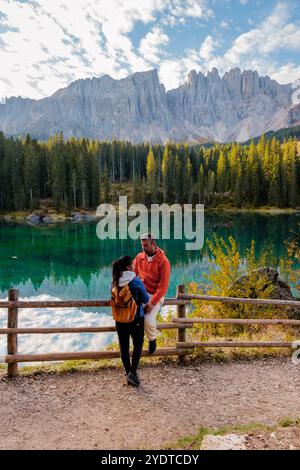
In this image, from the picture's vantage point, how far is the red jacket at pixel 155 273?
7582mm

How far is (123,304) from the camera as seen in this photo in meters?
7.05

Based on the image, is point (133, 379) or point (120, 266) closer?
point (120, 266)

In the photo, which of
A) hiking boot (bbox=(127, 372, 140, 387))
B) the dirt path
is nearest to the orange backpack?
hiking boot (bbox=(127, 372, 140, 387))

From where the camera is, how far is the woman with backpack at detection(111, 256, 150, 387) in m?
6.99

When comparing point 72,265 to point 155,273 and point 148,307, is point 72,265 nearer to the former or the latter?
point 155,273

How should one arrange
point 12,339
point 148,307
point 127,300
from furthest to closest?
point 12,339
point 148,307
point 127,300

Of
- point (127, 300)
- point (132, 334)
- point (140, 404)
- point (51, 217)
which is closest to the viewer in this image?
point (127, 300)

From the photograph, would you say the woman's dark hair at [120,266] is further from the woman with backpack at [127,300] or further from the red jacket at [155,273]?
the red jacket at [155,273]

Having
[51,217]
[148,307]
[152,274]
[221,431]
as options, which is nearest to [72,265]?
[152,274]

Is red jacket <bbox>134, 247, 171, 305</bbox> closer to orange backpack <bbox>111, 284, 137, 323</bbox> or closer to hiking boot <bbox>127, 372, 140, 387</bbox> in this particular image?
orange backpack <bbox>111, 284, 137, 323</bbox>

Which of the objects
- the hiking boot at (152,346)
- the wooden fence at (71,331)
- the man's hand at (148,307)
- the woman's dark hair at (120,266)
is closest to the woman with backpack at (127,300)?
the woman's dark hair at (120,266)

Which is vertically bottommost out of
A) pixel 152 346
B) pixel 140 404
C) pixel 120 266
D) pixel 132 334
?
pixel 140 404

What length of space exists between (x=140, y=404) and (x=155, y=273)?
105 inches

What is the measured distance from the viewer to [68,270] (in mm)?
32688
